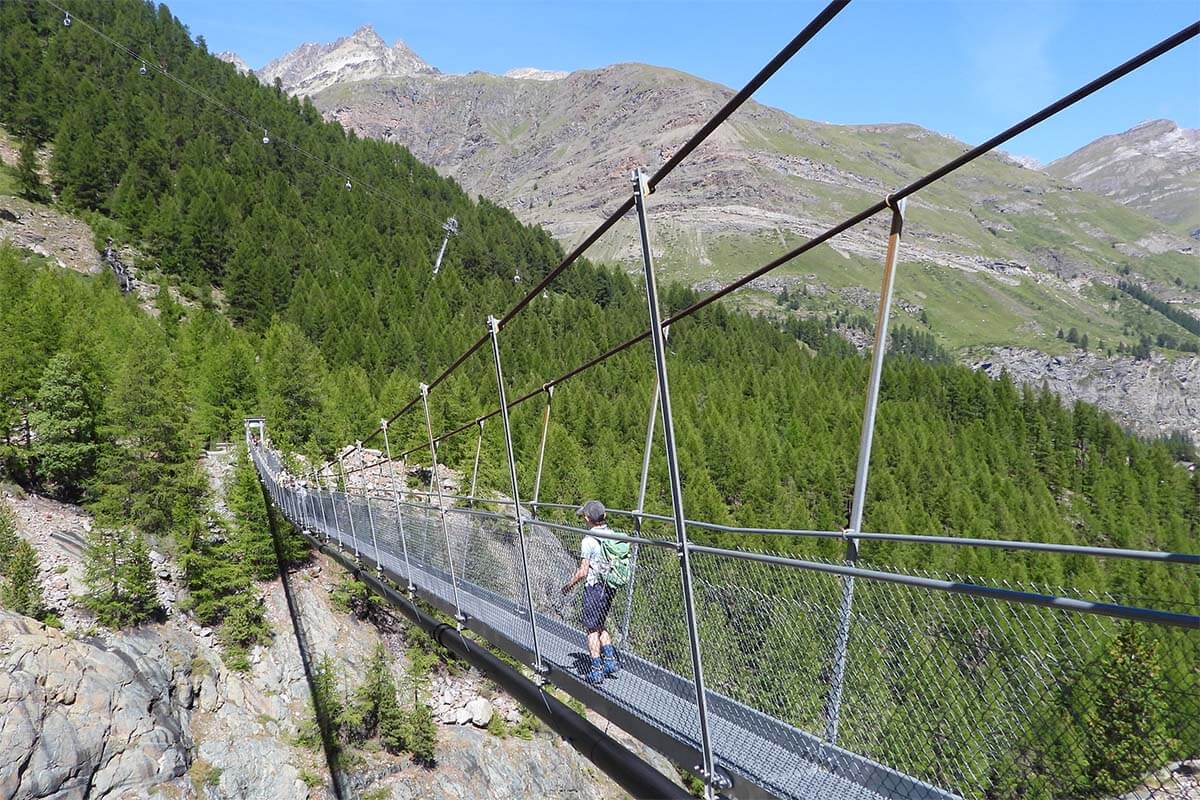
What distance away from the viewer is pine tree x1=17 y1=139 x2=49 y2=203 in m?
54.2

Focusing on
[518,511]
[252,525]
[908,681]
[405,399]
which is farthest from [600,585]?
[405,399]

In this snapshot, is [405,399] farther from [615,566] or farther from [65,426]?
[615,566]

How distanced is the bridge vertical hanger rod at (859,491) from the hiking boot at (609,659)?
5.06 ft

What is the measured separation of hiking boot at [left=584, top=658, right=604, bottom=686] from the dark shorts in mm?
174

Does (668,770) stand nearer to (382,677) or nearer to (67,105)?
(382,677)

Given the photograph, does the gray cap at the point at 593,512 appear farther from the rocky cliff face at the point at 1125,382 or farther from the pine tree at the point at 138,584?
the rocky cliff face at the point at 1125,382

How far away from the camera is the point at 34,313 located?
3094 centimetres

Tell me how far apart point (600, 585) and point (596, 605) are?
0.38 feet

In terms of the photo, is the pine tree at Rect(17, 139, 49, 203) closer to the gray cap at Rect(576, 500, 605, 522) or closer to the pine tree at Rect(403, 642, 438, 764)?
the pine tree at Rect(403, 642, 438, 764)

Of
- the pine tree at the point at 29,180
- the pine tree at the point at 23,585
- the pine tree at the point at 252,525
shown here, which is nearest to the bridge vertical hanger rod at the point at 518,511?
the pine tree at the point at 23,585

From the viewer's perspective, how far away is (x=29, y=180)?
54.3 metres

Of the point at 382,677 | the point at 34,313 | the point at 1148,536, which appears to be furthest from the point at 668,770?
the point at 1148,536

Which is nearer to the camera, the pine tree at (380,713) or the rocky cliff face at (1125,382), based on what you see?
the pine tree at (380,713)

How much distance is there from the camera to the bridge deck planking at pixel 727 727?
104 inches
